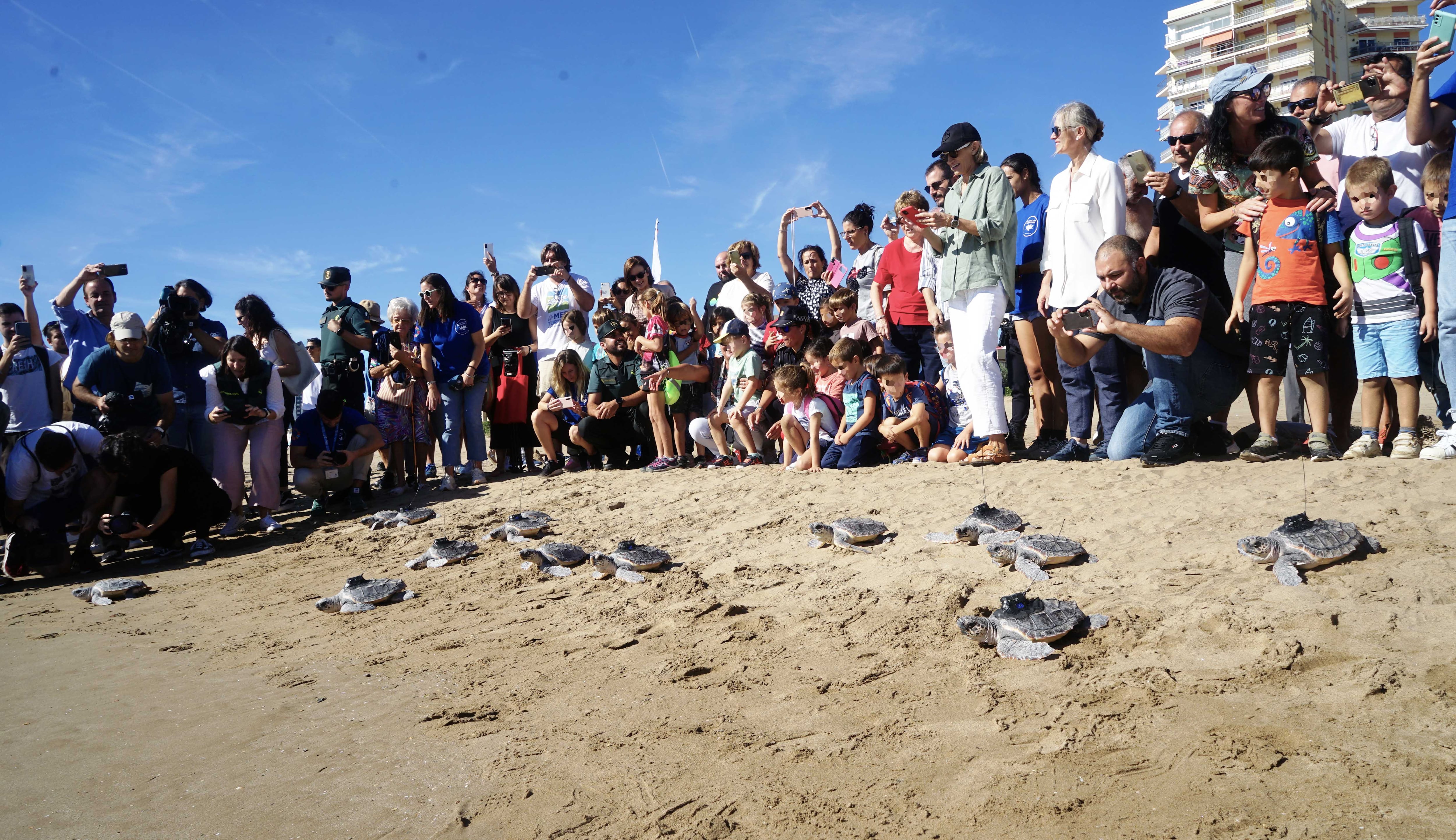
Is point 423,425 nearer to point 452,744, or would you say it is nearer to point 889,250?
point 889,250

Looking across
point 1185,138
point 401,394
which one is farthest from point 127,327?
point 1185,138

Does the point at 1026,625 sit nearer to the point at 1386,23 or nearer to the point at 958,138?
the point at 958,138

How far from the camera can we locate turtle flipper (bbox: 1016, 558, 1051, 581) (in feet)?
11.4

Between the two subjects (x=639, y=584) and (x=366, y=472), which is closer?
(x=639, y=584)

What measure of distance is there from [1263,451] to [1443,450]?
27.5 inches

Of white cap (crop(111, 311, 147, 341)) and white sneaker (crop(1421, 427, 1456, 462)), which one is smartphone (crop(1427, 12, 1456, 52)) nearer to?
white sneaker (crop(1421, 427, 1456, 462))

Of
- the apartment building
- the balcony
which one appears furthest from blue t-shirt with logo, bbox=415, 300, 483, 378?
the balcony

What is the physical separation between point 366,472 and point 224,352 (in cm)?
141

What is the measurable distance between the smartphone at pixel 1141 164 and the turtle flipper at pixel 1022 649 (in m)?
3.48

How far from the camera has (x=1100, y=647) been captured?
111 inches

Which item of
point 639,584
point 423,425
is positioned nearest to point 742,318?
point 423,425

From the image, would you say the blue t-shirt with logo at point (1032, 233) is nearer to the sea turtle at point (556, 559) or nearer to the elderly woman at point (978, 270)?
the elderly woman at point (978, 270)

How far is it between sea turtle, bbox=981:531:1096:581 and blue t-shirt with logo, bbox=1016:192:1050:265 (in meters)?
2.36

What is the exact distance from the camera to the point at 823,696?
2736 millimetres
